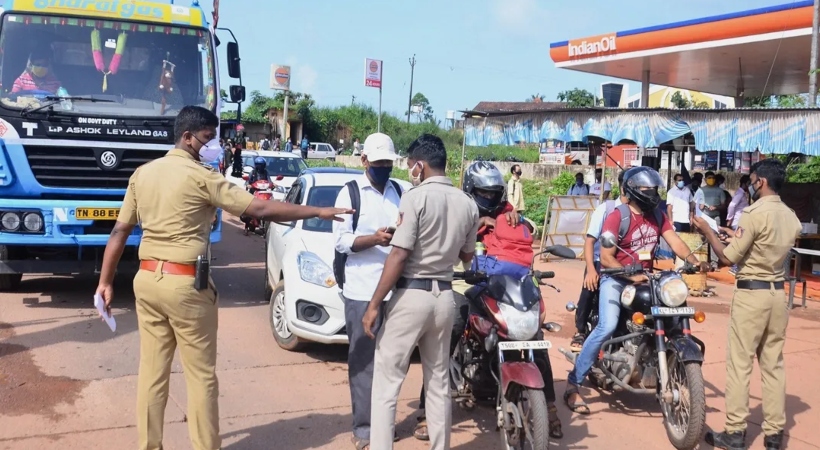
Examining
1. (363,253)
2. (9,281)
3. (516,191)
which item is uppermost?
(516,191)

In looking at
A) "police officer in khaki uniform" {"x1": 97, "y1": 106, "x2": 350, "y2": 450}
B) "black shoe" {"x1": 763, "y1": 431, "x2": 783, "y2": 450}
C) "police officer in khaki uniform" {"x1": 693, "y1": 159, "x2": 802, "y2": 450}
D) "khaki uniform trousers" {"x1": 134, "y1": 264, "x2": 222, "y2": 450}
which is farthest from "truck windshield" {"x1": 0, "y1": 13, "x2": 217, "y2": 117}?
"black shoe" {"x1": 763, "y1": 431, "x2": 783, "y2": 450}

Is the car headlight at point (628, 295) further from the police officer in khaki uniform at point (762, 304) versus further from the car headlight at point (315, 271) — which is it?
the car headlight at point (315, 271)

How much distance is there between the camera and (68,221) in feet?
26.3

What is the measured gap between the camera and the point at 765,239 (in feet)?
16.5

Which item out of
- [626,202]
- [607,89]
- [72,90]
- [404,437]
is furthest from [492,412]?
[607,89]

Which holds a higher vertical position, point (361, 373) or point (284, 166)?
point (284, 166)

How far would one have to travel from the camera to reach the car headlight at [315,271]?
262 inches

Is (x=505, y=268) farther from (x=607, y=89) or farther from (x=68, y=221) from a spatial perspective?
(x=607, y=89)

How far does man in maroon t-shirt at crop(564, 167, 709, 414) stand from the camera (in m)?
5.55

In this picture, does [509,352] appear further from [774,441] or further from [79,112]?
[79,112]

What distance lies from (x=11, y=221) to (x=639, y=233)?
6.27 m

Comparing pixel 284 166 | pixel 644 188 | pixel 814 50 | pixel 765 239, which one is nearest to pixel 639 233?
pixel 644 188

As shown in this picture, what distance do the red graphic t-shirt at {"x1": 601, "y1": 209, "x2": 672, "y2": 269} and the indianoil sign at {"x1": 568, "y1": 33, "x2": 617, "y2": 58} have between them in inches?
556

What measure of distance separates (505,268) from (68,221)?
16.7 feet
